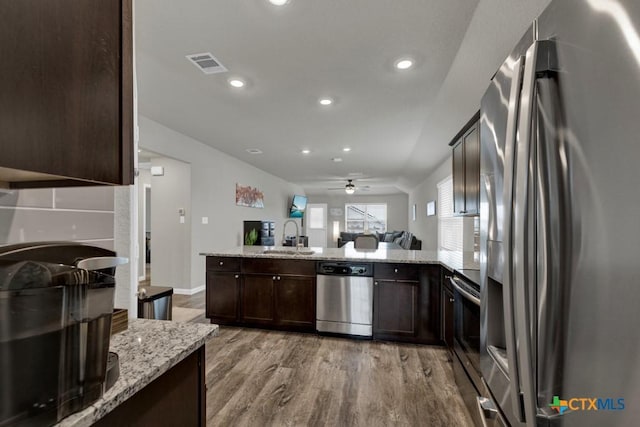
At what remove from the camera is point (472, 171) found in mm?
2482

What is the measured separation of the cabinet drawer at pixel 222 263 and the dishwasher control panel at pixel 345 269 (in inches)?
38.8

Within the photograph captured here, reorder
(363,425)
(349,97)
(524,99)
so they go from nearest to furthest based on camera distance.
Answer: (524,99) → (363,425) → (349,97)

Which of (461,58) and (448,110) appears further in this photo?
(448,110)

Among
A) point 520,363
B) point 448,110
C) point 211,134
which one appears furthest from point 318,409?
point 211,134

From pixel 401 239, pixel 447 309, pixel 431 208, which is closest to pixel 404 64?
pixel 447 309

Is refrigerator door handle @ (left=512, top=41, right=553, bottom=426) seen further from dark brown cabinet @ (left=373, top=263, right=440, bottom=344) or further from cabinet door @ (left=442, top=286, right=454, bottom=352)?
dark brown cabinet @ (left=373, top=263, right=440, bottom=344)

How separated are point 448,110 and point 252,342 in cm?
329

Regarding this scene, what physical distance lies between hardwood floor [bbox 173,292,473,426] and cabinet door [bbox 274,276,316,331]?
0.17 m

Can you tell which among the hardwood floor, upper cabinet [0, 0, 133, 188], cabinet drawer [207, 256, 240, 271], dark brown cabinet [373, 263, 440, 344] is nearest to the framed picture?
dark brown cabinet [373, 263, 440, 344]

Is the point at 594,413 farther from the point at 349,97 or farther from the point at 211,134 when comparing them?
the point at 211,134

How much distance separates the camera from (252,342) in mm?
2984

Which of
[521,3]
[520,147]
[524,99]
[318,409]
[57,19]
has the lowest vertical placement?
[318,409]

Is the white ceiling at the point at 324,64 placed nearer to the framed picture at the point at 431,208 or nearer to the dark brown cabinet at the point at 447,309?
the dark brown cabinet at the point at 447,309

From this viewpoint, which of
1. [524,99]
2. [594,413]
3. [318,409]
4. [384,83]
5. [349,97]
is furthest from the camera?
[349,97]
